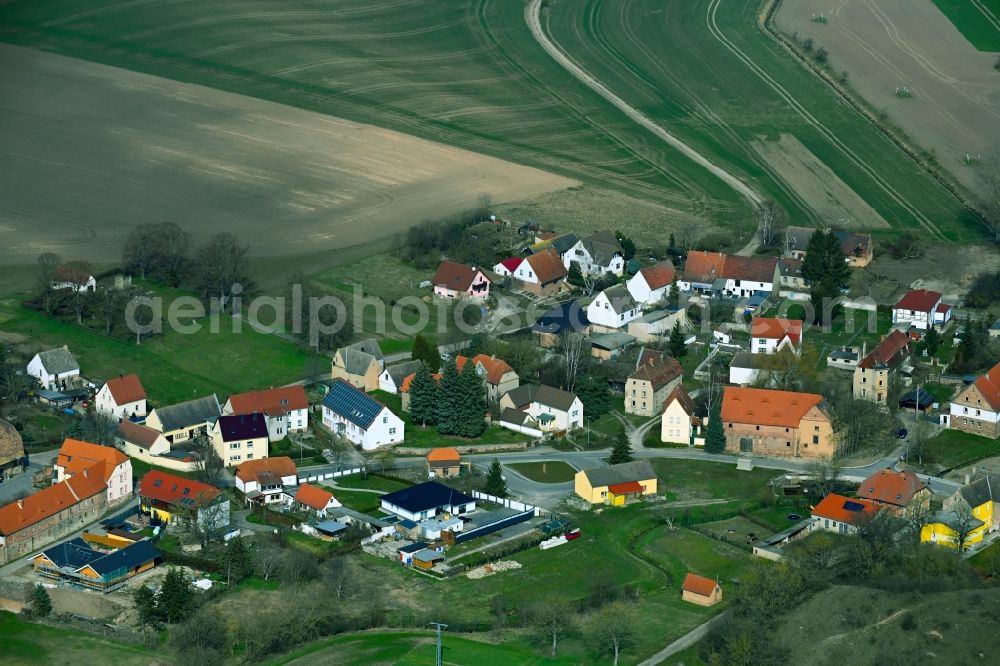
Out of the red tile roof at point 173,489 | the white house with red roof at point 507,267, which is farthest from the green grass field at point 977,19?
the red tile roof at point 173,489

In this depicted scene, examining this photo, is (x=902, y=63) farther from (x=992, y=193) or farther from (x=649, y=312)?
(x=649, y=312)

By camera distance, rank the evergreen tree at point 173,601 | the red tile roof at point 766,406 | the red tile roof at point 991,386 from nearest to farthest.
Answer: the evergreen tree at point 173,601 → the red tile roof at point 766,406 → the red tile roof at point 991,386

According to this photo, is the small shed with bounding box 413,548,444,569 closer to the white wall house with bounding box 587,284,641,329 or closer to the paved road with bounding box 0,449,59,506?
the paved road with bounding box 0,449,59,506

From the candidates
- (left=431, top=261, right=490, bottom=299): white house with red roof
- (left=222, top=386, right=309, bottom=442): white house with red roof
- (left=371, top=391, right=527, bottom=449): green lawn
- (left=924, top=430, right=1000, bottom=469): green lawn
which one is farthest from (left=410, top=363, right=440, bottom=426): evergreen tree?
(left=924, top=430, right=1000, bottom=469): green lawn

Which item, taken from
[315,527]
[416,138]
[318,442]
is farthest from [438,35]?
[315,527]

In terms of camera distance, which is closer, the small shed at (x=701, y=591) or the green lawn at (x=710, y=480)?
the small shed at (x=701, y=591)

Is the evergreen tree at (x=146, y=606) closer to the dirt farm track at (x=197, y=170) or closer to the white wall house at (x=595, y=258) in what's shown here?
the dirt farm track at (x=197, y=170)

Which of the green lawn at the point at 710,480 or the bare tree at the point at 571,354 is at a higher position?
the bare tree at the point at 571,354
